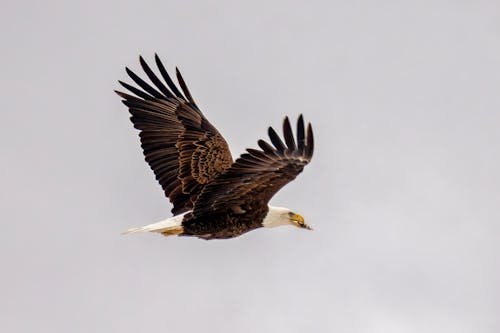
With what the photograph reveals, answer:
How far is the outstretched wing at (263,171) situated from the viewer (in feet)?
39.0

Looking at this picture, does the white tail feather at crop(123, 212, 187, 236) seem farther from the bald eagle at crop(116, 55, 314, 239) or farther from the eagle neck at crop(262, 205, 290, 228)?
the eagle neck at crop(262, 205, 290, 228)

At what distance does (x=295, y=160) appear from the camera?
39.3 ft

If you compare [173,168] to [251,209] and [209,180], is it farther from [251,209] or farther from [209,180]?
[251,209]

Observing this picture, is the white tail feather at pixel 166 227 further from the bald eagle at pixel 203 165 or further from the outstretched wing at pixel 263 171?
the outstretched wing at pixel 263 171

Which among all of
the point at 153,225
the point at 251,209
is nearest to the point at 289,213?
the point at 251,209

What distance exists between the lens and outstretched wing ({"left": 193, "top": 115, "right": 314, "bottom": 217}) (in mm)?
11891

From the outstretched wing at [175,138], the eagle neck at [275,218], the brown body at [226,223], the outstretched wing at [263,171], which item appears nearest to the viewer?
the outstretched wing at [263,171]

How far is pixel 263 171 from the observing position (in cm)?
1209

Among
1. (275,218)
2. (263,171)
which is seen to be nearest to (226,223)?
(275,218)

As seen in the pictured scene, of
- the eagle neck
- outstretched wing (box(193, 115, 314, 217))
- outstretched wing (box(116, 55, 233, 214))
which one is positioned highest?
outstretched wing (box(116, 55, 233, 214))

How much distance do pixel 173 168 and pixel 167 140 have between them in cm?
44

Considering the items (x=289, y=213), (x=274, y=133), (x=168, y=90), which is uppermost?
(x=168, y=90)

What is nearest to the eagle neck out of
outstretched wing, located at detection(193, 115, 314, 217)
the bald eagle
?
the bald eagle

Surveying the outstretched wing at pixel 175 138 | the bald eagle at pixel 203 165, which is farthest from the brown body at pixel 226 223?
the outstretched wing at pixel 175 138
